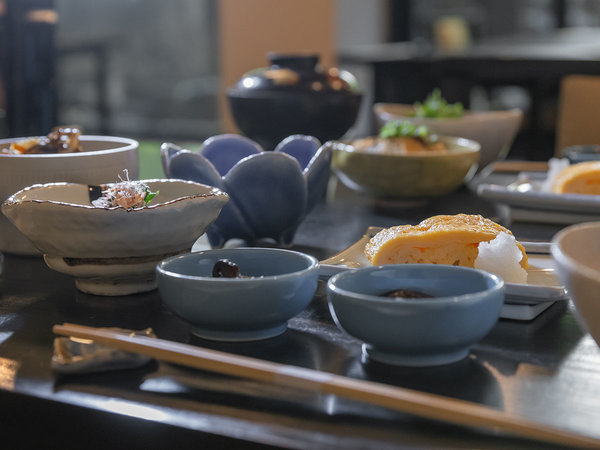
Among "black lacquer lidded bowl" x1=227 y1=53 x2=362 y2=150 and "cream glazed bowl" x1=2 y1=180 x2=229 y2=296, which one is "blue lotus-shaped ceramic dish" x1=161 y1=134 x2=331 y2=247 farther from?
"black lacquer lidded bowl" x1=227 y1=53 x2=362 y2=150

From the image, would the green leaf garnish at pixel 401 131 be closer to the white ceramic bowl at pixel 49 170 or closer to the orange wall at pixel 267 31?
the white ceramic bowl at pixel 49 170

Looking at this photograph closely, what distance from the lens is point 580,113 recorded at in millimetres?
2266

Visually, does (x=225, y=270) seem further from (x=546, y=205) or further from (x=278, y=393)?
(x=546, y=205)

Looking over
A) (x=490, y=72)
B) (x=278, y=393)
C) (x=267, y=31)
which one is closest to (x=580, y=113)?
(x=278, y=393)

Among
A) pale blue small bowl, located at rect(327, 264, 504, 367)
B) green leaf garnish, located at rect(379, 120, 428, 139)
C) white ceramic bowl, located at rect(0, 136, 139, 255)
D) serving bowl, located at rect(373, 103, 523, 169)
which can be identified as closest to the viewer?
pale blue small bowl, located at rect(327, 264, 504, 367)

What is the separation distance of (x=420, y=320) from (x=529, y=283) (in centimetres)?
23

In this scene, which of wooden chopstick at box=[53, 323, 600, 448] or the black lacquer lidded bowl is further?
the black lacquer lidded bowl

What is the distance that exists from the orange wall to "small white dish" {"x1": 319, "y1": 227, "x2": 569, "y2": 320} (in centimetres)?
399

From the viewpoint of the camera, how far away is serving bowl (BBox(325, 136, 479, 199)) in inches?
50.7

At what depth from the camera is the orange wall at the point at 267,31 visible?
4844 millimetres

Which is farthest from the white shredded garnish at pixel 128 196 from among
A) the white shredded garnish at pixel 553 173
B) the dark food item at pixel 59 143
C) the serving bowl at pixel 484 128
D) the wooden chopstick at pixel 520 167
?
the wooden chopstick at pixel 520 167

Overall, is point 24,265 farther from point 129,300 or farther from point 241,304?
point 241,304

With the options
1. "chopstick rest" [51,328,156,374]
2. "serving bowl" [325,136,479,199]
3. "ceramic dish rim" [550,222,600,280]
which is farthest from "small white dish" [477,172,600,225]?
"chopstick rest" [51,328,156,374]

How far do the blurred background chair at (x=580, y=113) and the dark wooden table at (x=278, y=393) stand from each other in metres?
1.61
